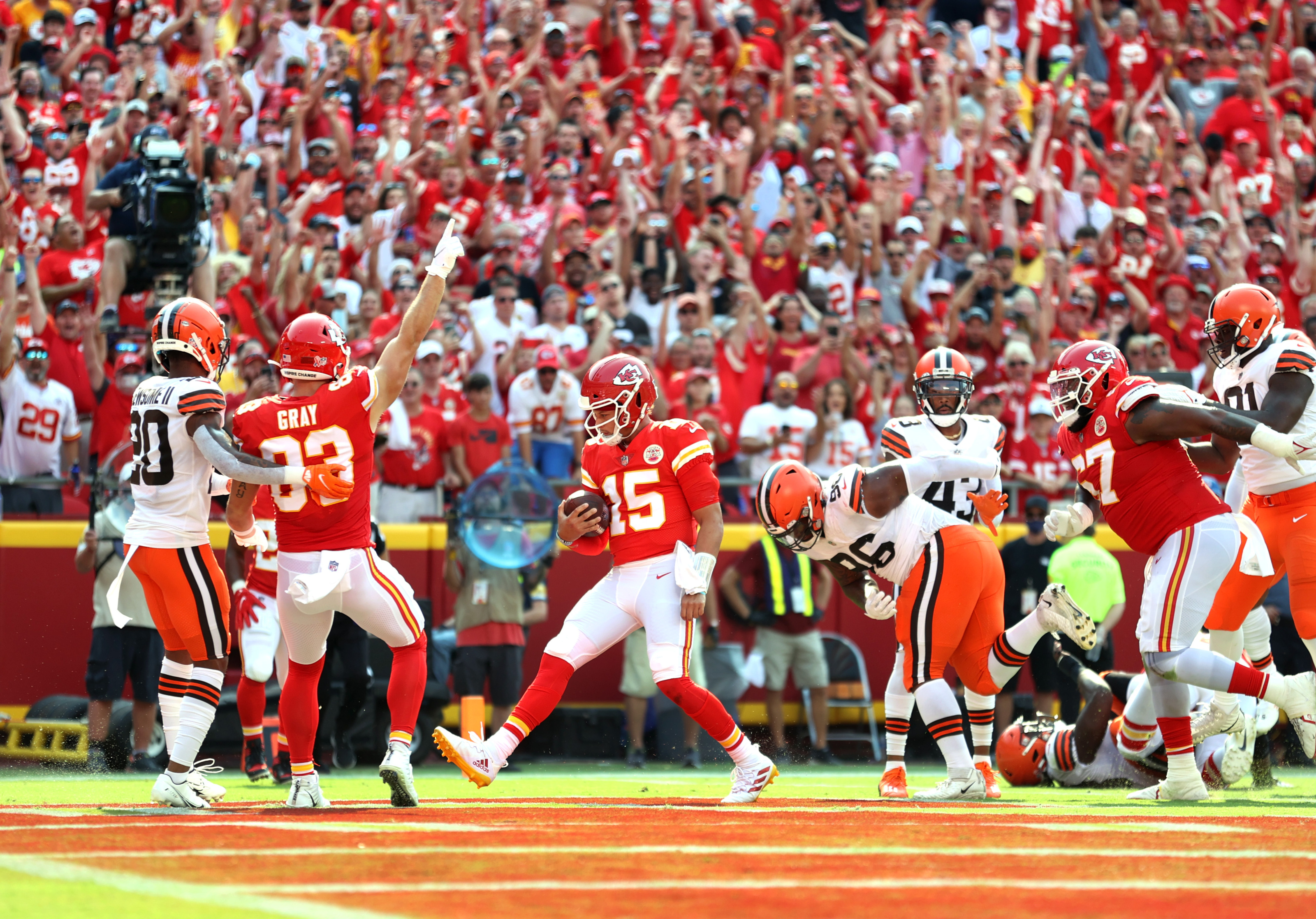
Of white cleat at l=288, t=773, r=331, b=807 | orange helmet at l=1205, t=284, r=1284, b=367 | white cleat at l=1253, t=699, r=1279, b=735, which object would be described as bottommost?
white cleat at l=1253, t=699, r=1279, b=735

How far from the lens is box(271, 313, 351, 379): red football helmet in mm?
6590

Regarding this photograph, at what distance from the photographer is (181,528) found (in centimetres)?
702

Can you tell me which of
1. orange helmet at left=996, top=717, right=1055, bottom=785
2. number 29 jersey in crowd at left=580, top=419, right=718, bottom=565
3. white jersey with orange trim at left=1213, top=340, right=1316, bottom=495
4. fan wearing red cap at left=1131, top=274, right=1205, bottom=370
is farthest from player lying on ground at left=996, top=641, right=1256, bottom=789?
fan wearing red cap at left=1131, top=274, right=1205, bottom=370

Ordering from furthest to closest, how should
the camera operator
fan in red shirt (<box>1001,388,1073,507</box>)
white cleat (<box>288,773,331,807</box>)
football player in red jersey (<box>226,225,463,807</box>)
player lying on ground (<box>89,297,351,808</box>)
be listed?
fan in red shirt (<box>1001,388,1073,507</box>) → the camera operator → player lying on ground (<box>89,297,351,808</box>) → football player in red jersey (<box>226,225,463,807</box>) → white cleat (<box>288,773,331,807</box>)

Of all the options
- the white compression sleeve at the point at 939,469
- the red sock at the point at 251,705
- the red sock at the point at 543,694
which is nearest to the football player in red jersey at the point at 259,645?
the red sock at the point at 251,705

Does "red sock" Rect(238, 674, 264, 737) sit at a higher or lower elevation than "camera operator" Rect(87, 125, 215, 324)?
lower

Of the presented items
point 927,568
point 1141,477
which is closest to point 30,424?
point 927,568

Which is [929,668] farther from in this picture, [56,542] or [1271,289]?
[1271,289]

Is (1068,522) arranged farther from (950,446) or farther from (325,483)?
(325,483)

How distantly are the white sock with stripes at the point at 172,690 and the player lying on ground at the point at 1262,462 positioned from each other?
15.2ft

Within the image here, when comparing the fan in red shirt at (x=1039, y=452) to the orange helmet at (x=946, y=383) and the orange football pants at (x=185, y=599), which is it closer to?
the orange helmet at (x=946, y=383)

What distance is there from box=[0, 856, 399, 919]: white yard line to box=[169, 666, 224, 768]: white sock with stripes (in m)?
2.24

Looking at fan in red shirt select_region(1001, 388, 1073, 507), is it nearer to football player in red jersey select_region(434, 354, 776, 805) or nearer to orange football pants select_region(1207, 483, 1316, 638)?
orange football pants select_region(1207, 483, 1316, 638)

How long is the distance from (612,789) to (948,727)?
78.0 inches
